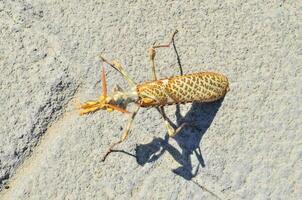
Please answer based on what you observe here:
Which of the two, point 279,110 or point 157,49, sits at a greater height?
point 157,49

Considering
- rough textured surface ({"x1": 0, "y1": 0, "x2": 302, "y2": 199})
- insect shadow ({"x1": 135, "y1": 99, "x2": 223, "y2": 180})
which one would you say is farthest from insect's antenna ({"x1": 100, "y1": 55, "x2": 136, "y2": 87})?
insect shadow ({"x1": 135, "y1": 99, "x2": 223, "y2": 180})

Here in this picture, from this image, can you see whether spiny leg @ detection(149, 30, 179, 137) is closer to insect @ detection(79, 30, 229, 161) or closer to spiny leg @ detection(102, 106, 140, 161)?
insect @ detection(79, 30, 229, 161)

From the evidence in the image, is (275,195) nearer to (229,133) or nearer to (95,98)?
(229,133)

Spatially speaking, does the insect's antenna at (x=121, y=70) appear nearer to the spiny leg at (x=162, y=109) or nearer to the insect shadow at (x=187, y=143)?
the spiny leg at (x=162, y=109)

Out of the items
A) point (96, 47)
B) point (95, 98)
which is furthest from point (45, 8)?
point (95, 98)

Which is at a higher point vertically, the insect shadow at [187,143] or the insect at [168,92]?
the insect at [168,92]

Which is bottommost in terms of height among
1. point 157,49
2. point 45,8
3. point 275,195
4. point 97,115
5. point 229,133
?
point 275,195

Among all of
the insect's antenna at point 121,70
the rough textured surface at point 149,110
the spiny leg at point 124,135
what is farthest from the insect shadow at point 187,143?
the insect's antenna at point 121,70
